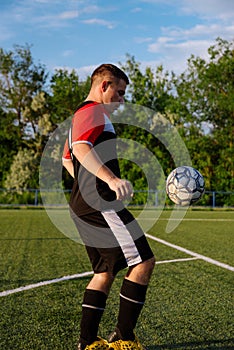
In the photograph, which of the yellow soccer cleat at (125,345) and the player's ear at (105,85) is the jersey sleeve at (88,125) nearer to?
the player's ear at (105,85)

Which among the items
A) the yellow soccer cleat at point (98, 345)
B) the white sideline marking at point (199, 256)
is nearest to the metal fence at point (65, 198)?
the white sideline marking at point (199, 256)

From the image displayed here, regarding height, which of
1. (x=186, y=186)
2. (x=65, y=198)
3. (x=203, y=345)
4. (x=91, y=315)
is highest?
(x=186, y=186)

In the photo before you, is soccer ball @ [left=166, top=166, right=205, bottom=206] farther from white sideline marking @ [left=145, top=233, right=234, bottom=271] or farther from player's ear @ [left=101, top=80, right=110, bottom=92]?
white sideline marking @ [left=145, top=233, right=234, bottom=271]

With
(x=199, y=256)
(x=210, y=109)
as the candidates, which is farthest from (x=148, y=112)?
(x=199, y=256)

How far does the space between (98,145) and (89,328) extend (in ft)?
3.75

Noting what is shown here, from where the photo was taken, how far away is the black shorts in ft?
10.3

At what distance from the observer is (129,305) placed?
10.6ft

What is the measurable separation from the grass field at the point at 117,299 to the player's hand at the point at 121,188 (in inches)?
45.5

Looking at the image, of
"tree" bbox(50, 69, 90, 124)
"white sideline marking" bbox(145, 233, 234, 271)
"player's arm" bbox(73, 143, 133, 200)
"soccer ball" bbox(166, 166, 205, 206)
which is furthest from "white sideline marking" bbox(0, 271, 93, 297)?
"tree" bbox(50, 69, 90, 124)

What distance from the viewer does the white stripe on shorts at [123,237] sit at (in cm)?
313

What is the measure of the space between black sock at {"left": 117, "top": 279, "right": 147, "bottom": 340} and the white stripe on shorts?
17 centimetres

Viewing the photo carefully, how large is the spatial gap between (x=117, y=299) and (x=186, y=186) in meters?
1.43

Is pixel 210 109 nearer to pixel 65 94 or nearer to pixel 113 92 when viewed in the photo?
pixel 65 94

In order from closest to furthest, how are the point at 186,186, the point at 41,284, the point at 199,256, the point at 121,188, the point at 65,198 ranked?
the point at 121,188, the point at 186,186, the point at 41,284, the point at 199,256, the point at 65,198
